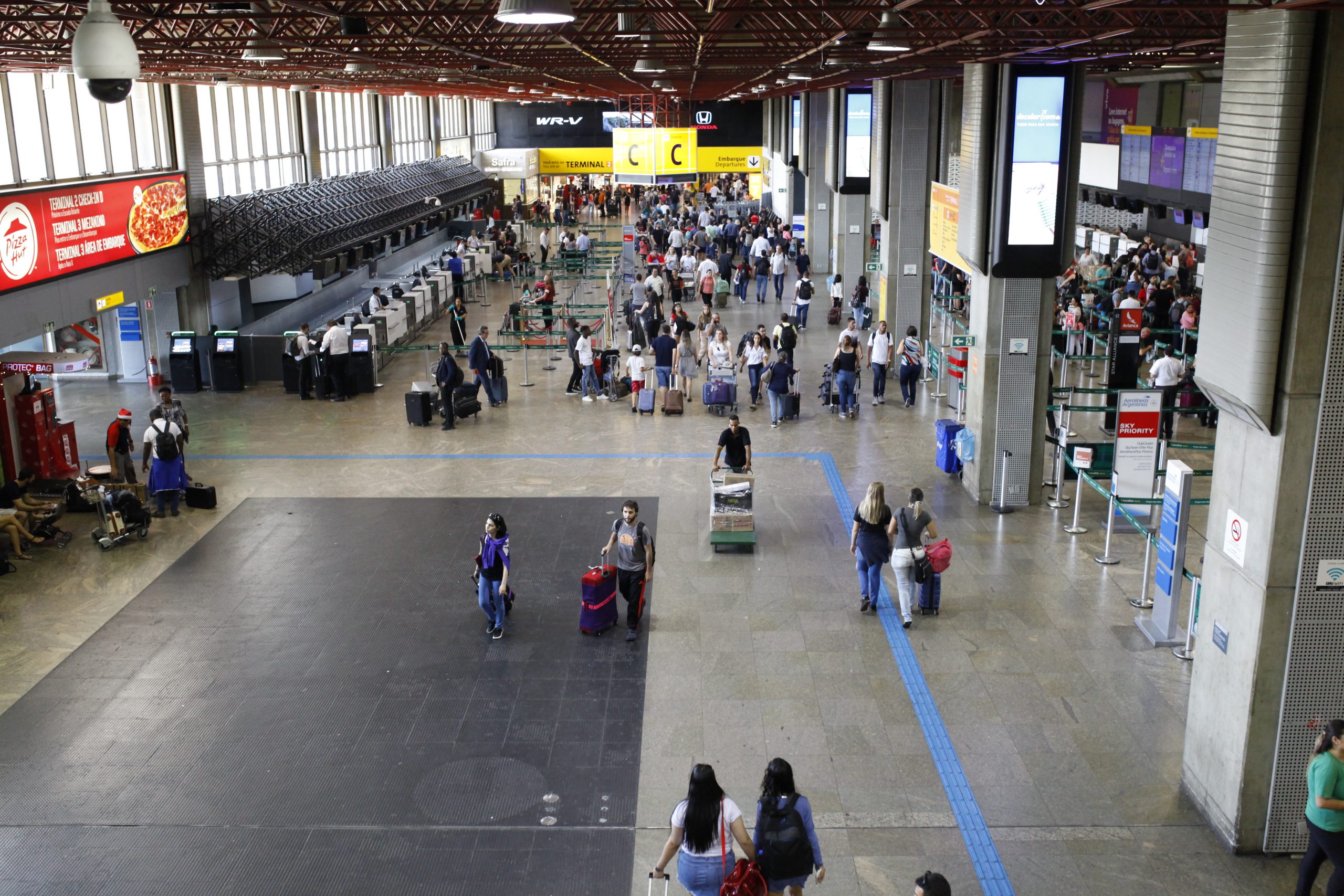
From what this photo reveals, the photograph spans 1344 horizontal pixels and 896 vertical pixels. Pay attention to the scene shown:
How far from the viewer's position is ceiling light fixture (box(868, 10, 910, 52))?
11188 millimetres

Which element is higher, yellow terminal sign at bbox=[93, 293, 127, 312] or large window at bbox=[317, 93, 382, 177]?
large window at bbox=[317, 93, 382, 177]

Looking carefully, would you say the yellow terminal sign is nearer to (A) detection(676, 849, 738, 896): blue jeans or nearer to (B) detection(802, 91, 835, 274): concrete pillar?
(A) detection(676, 849, 738, 896): blue jeans

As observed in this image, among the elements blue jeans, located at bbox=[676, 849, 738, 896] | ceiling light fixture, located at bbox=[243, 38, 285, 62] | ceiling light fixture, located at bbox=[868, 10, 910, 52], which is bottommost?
blue jeans, located at bbox=[676, 849, 738, 896]

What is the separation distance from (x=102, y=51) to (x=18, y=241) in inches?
507

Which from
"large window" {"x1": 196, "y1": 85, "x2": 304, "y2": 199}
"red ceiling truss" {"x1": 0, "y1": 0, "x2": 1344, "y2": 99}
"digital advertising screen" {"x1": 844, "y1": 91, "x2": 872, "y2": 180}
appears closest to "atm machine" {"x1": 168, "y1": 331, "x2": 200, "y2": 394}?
"large window" {"x1": 196, "y1": 85, "x2": 304, "y2": 199}

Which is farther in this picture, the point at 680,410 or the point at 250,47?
the point at 680,410

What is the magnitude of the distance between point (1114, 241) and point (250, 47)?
2688 centimetres

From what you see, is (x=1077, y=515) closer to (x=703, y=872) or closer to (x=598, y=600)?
(x=598, y=600)

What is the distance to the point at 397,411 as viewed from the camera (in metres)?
19.8

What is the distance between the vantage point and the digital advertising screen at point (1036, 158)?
44.0ft

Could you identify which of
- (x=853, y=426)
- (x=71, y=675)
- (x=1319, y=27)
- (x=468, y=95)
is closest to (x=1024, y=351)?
(x=853, y=426)

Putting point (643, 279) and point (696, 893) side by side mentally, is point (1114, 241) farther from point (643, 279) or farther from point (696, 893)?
point (696, 893)

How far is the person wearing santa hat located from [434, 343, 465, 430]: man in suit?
4.74 m

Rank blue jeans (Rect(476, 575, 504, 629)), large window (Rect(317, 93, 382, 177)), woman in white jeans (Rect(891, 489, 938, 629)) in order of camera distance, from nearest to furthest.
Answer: blue jeans (Rect(476, 575, 504, 629))
woman in white jeans (Rect(891, 489, 938, 629))
large window (Rect(317, 93, 382, 177))
